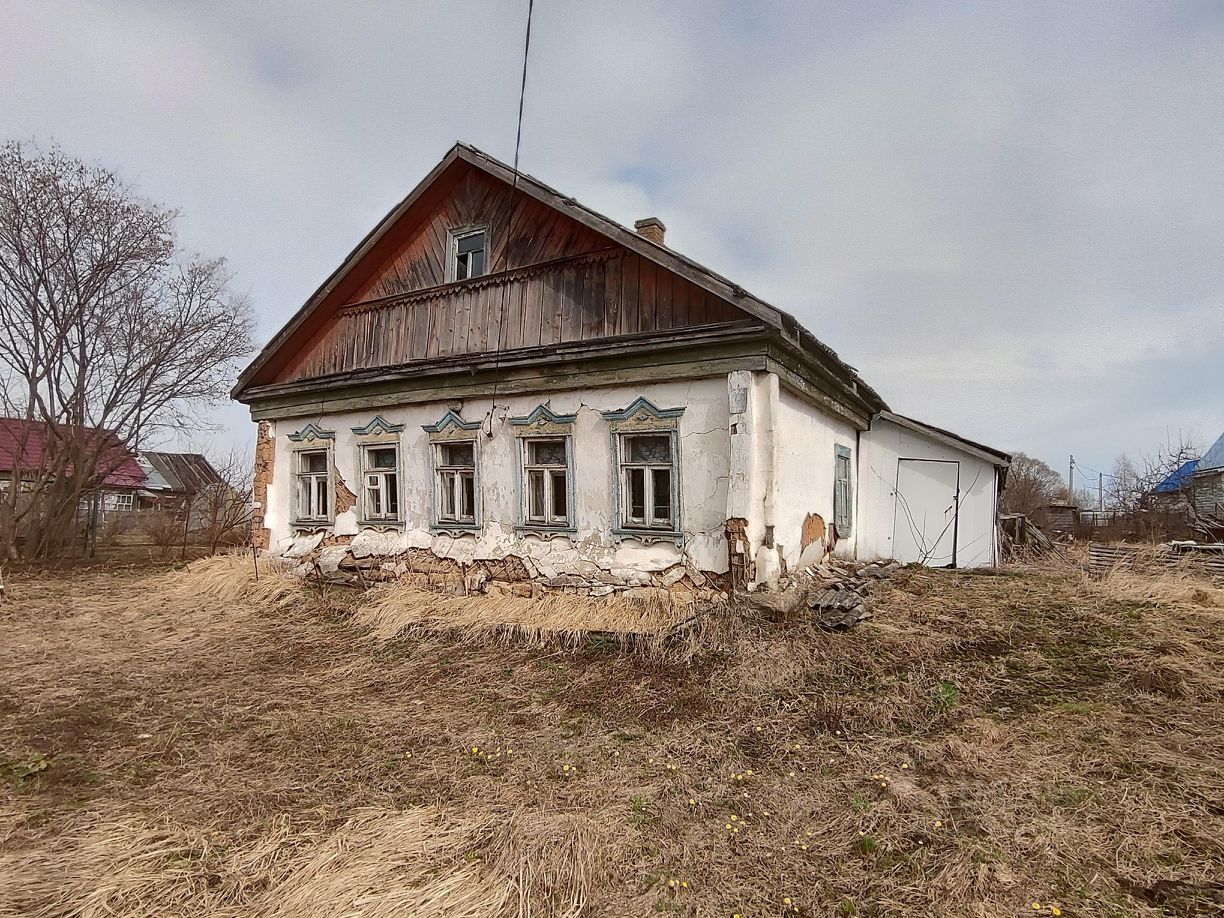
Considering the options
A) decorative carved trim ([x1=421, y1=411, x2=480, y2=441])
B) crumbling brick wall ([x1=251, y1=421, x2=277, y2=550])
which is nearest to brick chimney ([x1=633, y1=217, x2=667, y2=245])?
decorative carved trim ([x1=421, y1=411, x2=480, y2=441])

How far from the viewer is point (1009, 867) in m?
3.03

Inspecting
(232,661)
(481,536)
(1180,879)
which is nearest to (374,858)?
(1180,879)

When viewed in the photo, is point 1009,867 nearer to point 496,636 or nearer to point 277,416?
point 496,636

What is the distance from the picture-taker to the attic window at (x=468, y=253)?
30.9 feet

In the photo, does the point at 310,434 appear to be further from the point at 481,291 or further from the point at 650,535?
the point at 650,535

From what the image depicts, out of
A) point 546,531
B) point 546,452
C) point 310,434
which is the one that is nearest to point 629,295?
point 546,452

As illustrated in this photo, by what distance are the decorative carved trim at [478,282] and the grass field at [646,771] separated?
4.80 metres

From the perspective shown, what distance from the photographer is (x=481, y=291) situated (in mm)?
9281

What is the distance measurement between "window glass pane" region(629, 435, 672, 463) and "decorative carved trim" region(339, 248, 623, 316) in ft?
7.79

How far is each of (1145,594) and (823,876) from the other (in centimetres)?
713

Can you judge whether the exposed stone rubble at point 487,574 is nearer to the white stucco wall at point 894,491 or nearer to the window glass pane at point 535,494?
the window glass pane at point 535,494

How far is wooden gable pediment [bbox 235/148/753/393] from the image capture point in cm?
788

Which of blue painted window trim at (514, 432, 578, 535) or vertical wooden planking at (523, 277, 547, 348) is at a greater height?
vertical wooden planking at (523, 277, 547, 348)

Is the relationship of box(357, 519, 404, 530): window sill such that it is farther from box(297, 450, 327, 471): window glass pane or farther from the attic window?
the attic window
